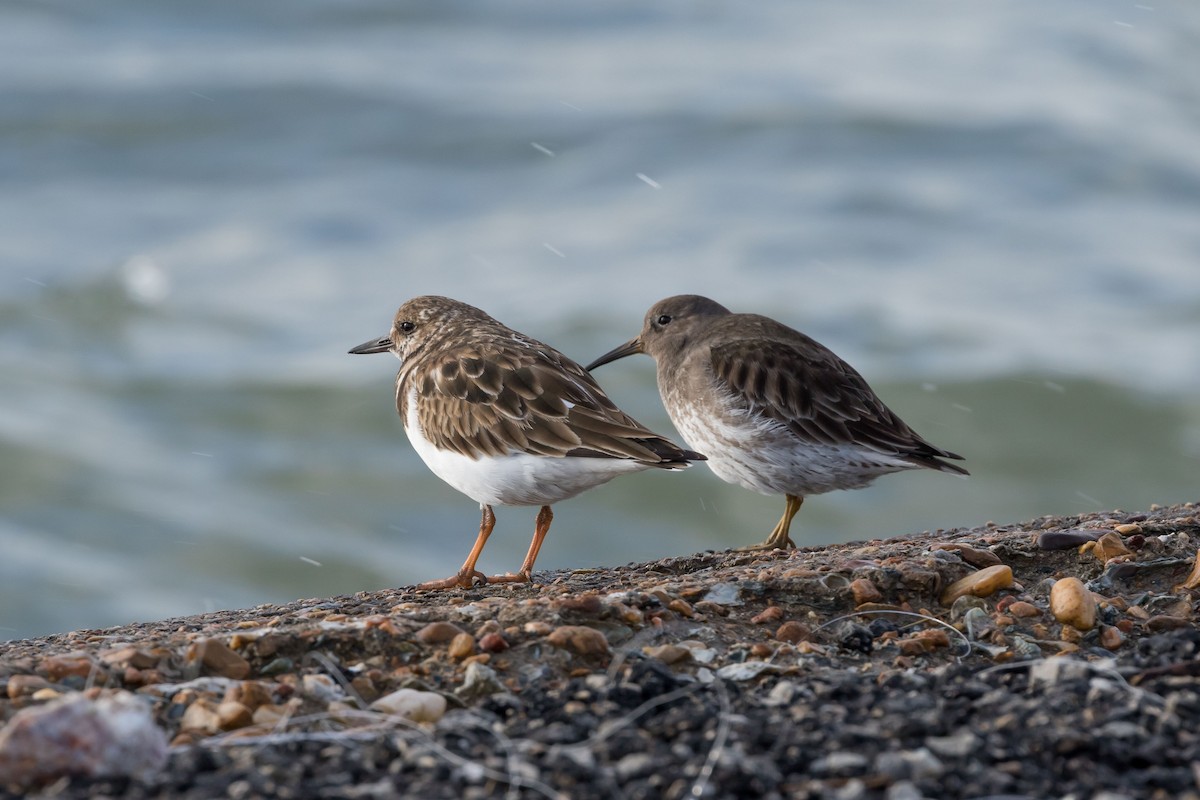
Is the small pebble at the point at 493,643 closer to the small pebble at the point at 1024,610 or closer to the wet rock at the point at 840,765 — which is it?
the wet rock at the point at 840,765

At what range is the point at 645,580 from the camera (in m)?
5.04

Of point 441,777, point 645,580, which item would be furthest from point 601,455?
point 441,777

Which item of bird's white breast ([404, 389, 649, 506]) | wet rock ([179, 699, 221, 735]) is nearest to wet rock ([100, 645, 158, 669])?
wet rock ([179, 699, 221, 735])

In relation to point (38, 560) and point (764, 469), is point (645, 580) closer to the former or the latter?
point (764, 469)

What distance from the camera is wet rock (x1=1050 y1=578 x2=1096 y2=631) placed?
414cm

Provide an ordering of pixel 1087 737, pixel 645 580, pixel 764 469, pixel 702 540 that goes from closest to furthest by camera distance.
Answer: pixel 1087 737
pixel 645 580
pixel 764 469
pixel 702 540

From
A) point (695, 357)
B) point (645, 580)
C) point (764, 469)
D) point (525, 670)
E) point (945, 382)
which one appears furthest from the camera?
point (945, 382)

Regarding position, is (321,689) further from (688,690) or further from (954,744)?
(954,744)

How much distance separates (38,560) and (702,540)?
6575mm

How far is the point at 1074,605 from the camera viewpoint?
13.6ft

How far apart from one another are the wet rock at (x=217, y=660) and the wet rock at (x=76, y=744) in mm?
734

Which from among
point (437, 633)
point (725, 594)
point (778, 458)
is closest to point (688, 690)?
point (437, 633)

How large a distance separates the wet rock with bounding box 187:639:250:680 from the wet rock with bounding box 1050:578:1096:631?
7.66 feet

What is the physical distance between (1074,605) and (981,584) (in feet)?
1.11
